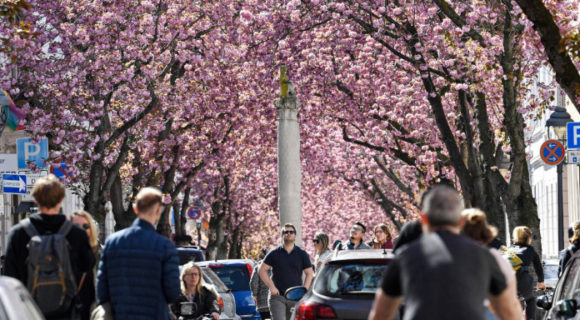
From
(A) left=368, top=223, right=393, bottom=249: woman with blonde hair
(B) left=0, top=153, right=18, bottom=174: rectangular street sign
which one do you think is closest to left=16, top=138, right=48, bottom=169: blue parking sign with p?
(B) left=0, top=153, right=18, bottom=174: rectangular street sign

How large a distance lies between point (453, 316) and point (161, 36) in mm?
25645

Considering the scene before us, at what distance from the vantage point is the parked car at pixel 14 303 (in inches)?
217

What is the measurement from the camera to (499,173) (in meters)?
24.0

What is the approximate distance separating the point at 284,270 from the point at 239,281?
6.01 meters

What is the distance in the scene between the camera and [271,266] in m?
16.0

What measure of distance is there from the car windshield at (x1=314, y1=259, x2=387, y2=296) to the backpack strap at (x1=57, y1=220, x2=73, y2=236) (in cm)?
230

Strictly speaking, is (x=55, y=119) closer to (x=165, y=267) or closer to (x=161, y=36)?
(x=161, y=36)

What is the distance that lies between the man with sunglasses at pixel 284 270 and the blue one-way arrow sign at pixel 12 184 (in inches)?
423

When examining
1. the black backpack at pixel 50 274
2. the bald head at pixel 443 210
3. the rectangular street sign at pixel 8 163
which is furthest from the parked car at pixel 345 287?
the rectangular street sign at pixel 8 163

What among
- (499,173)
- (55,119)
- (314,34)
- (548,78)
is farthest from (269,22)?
(548,78)

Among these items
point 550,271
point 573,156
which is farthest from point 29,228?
point 550,271

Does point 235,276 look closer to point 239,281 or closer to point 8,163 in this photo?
point 239,281

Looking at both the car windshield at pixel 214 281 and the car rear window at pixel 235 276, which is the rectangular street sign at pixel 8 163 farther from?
the car windshield at pixel 214 281

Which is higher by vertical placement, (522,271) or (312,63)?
(312,63)
